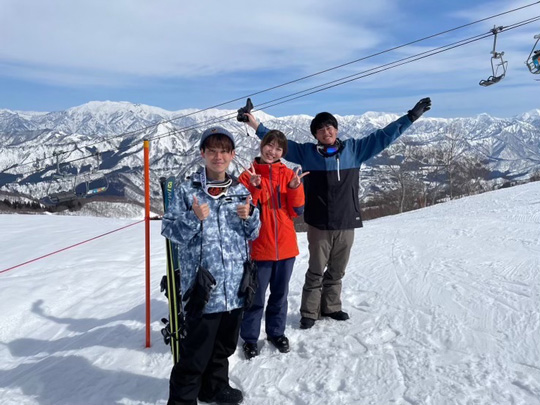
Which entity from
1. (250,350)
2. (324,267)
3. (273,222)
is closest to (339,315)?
(324,267)

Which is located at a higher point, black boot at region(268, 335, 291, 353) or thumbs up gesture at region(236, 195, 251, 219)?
thumbs up gesture at region(236, 195, 251, 219)

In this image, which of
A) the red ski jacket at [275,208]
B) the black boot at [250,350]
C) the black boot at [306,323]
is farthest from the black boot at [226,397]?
the black boot at [306,323]

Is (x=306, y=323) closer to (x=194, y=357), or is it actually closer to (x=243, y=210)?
(x=194, y=357)

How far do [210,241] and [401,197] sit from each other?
4777 centimetres

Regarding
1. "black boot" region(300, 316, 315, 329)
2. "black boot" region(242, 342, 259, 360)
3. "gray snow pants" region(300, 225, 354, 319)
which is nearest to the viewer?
"black boot" region(242, 342, 259, 360)

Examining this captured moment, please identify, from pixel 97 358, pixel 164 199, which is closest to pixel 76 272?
pixel 97 358

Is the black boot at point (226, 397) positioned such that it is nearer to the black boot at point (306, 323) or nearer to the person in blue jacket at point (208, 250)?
the person in blue jacket at point (208, 250)

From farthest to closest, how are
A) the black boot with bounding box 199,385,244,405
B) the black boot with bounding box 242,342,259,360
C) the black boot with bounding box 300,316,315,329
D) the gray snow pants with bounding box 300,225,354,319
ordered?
the black boot with bounding box 300,316,315,329
the gray snow pants with bounding box 300,225,354,319
the black boot with bounding box 242,342,259,360
the black boot with bounding box 199,385,244,405

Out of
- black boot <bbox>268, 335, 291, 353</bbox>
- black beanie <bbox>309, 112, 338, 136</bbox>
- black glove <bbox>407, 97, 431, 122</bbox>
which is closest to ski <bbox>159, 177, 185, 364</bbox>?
black boot <bbox>268, 335, 291, 353</bbox>

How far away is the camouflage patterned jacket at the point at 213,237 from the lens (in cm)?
273

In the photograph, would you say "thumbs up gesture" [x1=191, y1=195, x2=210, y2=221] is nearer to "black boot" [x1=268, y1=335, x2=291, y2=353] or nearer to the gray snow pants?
the gray snow pants

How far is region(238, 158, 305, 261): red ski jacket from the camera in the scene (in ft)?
11.8

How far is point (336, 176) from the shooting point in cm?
402

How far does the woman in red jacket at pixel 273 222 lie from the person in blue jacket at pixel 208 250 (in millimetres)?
648
